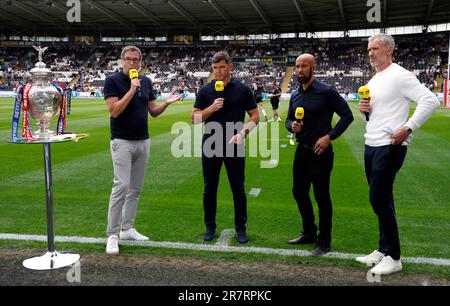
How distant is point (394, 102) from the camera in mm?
3816

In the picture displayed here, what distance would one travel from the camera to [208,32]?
61469 millimetres

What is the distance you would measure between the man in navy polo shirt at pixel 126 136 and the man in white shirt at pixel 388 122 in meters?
2.30

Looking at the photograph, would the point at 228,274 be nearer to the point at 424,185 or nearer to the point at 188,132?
the point at 424,185

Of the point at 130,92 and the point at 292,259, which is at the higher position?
the point at 130,92

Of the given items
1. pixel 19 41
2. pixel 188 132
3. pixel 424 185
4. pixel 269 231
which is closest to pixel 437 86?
pixel 188 132

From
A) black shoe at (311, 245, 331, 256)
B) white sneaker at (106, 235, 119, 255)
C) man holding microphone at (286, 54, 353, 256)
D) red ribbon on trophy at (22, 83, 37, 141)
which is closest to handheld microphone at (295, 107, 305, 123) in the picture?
man holding microphone at (286, 54, 353, 256)

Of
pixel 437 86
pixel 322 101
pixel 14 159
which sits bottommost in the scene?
pixel 14 159

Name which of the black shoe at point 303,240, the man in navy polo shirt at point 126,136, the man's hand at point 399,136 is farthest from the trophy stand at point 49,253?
the man's hand at point 399,136

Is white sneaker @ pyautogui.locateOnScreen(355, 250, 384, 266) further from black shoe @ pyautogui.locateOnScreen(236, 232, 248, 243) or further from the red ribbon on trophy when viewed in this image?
the red ribbon on trophy

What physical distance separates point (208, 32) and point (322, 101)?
59.5m

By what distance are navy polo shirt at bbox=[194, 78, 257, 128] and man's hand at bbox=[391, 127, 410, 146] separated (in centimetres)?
168

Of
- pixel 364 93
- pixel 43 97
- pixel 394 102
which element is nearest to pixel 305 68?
pixel 364 93

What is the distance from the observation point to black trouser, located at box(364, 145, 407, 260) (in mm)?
3867

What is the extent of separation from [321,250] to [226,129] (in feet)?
5.35
